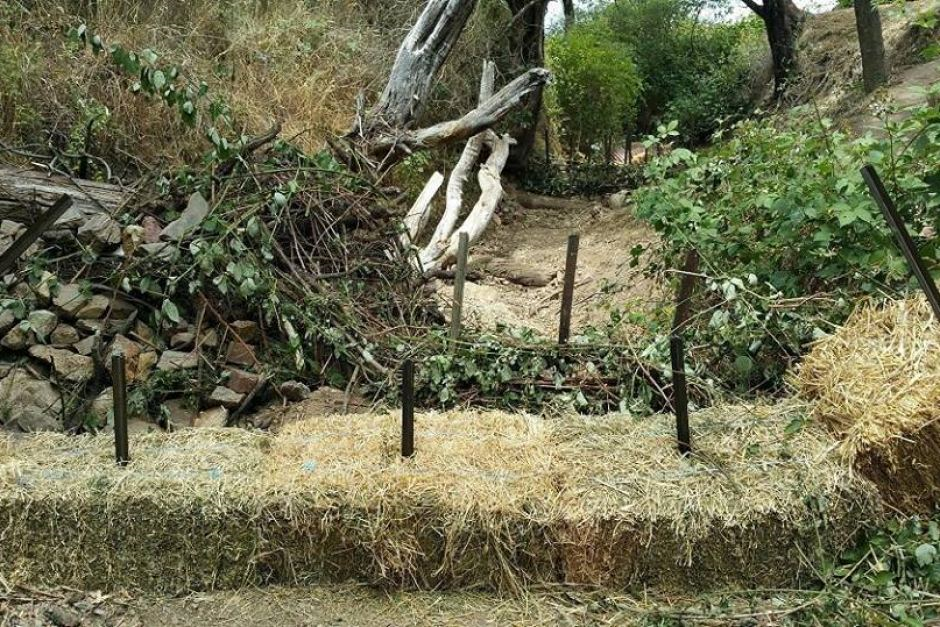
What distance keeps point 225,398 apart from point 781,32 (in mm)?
12238

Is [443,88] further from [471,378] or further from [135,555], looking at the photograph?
[135,555]

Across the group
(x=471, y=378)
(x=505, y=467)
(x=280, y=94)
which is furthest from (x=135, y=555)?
(x=280, y=94)

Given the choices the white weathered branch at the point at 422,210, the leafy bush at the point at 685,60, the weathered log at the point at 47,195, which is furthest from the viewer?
the leafy bush at the point at 685,60

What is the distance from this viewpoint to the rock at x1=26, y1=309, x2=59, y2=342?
17.0ft

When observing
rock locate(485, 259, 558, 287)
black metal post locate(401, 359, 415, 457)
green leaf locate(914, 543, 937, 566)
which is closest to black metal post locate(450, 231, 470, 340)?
black metal post locate(401, 359, 415, 457)

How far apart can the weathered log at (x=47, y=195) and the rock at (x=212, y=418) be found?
1565mm

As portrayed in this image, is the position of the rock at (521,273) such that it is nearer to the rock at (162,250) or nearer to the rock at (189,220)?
the rock at (189,220)

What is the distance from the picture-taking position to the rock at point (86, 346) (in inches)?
208

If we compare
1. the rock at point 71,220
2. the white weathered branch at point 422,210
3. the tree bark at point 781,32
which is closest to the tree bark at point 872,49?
the tree bark at point 781,32

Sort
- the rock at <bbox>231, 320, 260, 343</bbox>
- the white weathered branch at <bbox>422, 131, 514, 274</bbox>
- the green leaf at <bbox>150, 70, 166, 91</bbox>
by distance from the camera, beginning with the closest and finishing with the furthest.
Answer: the rock at <bbox>231, 320, 260, 343</bbox> → the green leaf at <bbox>150, 70, 166, 91</bbox> → the white weathered branch at <bbox>422, 131, 514, 274</bbox>

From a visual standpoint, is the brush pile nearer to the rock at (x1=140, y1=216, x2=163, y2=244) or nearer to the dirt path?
the rock at (x1=140, y1=216, x2=163, y2=244)

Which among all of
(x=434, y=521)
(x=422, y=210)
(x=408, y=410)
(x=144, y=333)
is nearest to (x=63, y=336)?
(x=144, y=333)

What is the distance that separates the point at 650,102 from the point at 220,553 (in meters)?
15.7

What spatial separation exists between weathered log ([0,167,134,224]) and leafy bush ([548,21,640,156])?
369 inches
